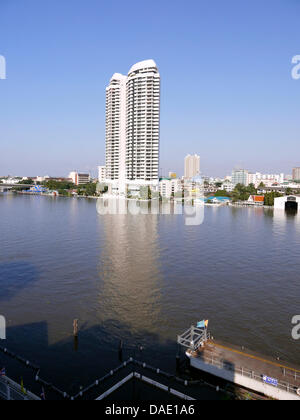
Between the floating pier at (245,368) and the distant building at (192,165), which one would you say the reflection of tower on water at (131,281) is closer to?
the floating pier at (245,368)

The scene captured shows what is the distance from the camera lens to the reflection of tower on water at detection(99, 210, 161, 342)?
41.2 feet

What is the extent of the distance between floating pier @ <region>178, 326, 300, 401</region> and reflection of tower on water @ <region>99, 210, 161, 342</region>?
2268mm

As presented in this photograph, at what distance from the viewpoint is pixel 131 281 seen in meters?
16.7

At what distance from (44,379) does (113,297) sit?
231 inches

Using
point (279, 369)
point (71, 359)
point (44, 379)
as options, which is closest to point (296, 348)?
point (279, 369)

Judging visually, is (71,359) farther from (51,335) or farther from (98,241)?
(98,241)

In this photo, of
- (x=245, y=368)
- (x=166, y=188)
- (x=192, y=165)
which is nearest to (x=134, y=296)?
(x=245, y=368)

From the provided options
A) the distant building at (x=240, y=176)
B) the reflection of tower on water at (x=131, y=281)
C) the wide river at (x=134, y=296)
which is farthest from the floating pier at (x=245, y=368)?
the distant building at (x=240, y=176)

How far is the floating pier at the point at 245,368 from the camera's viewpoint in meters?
8.35

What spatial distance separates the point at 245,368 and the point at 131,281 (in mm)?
8614

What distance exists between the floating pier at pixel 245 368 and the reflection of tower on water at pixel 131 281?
2.27 m

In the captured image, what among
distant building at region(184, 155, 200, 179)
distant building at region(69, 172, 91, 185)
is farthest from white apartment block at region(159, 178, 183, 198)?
distant building at region(184, 155, 200, 179)

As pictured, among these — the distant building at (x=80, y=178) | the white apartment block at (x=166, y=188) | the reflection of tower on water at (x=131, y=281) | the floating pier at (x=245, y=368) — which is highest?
the distant building at (x=80, y=178)

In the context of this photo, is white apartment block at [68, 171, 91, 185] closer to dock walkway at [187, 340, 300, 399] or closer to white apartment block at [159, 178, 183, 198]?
white apartment block at [159, 178, 183, 198]
